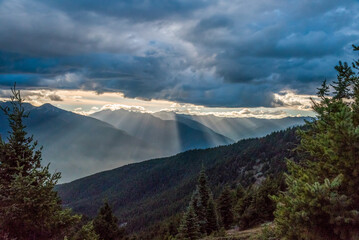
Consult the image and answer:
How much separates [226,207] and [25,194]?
1690 inches

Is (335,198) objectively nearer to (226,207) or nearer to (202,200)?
(202,200)

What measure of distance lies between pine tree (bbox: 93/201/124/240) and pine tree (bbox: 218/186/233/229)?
24.9m

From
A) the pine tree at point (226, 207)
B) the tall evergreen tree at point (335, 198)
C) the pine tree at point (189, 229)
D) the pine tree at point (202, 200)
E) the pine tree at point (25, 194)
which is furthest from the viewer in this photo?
the pine tree at point (226, 207)

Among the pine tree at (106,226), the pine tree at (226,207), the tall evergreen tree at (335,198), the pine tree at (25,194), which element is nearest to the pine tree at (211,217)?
the pine tree at (226,207)

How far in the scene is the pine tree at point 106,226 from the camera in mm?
27125

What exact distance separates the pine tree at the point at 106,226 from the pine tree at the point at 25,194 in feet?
49.4

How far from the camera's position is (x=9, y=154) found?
12.6m

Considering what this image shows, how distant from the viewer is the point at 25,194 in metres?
11.4

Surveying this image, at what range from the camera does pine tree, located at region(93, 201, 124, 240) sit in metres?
27.1

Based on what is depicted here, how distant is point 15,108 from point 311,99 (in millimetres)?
16760

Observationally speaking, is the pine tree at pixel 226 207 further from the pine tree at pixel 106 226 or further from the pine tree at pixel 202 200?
the pine tree at pixel 106 226

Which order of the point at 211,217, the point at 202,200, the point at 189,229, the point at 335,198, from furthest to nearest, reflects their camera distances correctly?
the point at 211,217 < the point at 202,200 < the point at 189,229 < the point at 335,198

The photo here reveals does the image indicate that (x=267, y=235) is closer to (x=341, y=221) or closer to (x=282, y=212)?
(x=282, y=212)

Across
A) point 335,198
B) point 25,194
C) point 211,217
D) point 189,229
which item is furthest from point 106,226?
point 335,198
